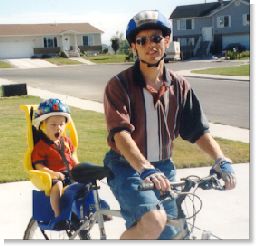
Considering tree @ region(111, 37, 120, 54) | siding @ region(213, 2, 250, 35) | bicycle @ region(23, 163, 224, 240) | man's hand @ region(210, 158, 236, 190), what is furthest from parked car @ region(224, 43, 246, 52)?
man's hand @ region(210, 158, 236, 190)

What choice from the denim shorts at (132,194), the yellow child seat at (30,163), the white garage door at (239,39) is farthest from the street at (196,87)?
the denim shorts at (132,194)

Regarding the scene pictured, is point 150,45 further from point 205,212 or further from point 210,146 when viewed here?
point 205,212

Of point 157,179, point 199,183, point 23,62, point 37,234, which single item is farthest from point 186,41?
point 23,62

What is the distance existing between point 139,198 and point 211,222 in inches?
77.8

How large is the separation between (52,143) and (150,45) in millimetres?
1227

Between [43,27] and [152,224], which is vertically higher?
[43,27]

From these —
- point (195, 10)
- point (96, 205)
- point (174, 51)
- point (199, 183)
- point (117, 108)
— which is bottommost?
point (96, 205)

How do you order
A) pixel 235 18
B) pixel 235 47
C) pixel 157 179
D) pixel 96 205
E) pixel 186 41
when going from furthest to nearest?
pixel 186 41 → pixel 235 47 → pixel 235 18 → pixel 96 205 → pixel 157 179

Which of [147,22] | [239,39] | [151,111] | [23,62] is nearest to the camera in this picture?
[147,22]

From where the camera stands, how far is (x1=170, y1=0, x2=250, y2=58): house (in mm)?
5246

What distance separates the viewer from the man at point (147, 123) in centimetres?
282

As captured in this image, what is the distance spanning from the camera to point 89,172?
10.4 feet

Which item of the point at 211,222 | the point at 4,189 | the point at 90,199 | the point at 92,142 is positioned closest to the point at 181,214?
the point at 90,199

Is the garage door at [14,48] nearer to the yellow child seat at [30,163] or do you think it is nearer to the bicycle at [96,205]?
the yellow child seat at [30,163]
